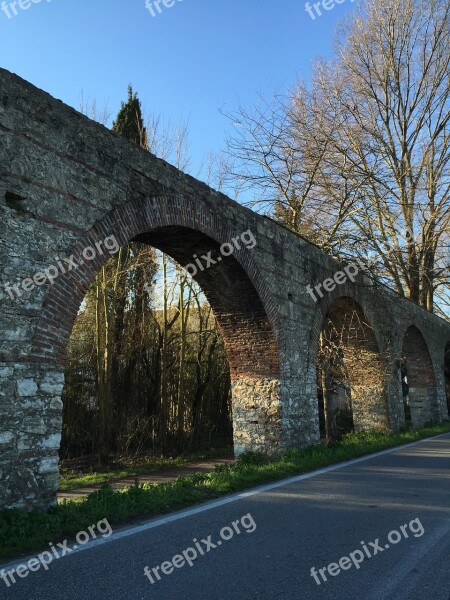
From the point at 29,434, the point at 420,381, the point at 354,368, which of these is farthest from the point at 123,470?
the point at 420,381

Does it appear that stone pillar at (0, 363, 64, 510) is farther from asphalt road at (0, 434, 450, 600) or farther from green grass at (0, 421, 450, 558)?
asphalt road at (0, 434, 450, 600)

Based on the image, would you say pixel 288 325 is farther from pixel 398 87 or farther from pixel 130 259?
pixel 398 87

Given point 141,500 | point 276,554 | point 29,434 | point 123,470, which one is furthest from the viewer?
point 123,470

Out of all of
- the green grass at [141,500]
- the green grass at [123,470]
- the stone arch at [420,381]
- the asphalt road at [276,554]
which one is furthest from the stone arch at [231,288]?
the stone arch at [420,381]

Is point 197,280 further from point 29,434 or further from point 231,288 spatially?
point 29,434

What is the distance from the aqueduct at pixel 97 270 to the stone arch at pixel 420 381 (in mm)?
7816

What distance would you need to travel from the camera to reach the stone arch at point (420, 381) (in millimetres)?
19781

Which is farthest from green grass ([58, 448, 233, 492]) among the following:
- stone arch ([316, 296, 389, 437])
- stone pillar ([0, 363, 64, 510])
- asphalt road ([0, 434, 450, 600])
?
asphalt road ([0, 434, 450, 600])

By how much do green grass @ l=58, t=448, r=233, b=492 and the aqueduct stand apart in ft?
9.19

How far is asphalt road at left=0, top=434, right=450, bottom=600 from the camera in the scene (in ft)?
10.9

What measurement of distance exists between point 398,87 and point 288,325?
15197mm

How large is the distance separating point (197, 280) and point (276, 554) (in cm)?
568

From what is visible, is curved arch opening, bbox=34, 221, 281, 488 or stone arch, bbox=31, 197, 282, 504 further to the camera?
curved arch opening, bbox=34, 221, 281, 488

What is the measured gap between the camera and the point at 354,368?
14.8m
